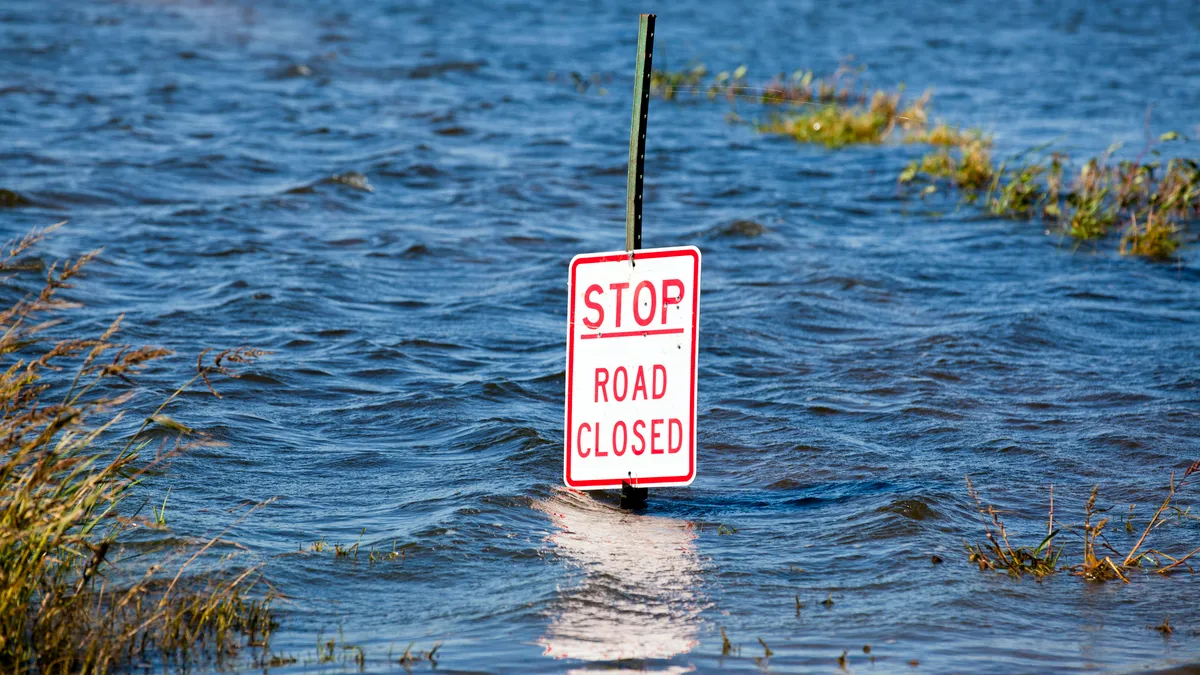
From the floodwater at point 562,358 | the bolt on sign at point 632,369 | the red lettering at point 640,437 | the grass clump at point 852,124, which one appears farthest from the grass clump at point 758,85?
the red lettering at point 640,437

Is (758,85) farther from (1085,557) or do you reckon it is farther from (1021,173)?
(1085,557)

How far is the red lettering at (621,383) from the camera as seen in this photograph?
595 cm

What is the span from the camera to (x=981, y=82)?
23422mm

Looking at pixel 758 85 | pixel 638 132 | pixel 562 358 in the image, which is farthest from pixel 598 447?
pixel 758 85

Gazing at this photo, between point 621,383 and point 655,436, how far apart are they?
0.28m

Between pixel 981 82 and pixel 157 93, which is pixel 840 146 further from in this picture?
pixel 157 93

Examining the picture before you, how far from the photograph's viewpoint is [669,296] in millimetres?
5840

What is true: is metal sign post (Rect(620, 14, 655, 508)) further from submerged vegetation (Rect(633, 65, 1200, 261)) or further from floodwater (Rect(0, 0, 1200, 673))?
submerged vegetation (Rect(633, 65, 1200, 261))

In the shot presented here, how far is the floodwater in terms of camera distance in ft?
16.7

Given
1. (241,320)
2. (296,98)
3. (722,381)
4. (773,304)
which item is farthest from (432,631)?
(296,98)

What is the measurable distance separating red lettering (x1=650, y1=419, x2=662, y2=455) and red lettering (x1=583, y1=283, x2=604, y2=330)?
50cm

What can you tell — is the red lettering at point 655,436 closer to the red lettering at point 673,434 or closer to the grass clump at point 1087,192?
the red lettering at point 673,434

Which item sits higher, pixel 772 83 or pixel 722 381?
pixel 772 83

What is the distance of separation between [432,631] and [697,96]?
59.8ft
